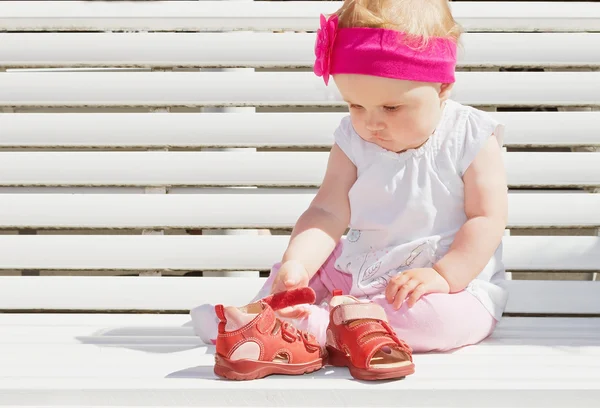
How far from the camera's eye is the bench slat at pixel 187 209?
119 inches

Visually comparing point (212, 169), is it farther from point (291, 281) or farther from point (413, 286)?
point (413, 286)

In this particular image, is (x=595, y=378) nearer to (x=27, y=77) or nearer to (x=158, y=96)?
(x=158, y=96)

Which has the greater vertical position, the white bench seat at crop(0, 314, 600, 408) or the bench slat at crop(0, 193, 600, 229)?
the bench slat at crop(0, 193, 600, 229)

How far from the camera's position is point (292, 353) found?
1.93 m

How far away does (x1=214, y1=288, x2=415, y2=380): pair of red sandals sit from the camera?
1.86 meters

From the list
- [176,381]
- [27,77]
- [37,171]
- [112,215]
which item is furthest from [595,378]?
[27,77]

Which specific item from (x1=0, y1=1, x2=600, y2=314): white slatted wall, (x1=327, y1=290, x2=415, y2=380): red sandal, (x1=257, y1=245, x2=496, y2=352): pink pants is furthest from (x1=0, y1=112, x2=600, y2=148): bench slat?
(x1=327, y1=290, x2=415, y2=380): red sandal

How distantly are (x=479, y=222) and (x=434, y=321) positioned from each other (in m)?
0.32

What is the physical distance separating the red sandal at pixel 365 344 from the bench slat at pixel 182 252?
0.95 m

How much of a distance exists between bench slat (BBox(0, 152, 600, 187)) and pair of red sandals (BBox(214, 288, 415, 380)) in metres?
1.09

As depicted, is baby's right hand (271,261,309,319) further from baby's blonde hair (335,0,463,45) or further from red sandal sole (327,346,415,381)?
baby's blonde hair (335,0,463,45)

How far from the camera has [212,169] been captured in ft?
10.2

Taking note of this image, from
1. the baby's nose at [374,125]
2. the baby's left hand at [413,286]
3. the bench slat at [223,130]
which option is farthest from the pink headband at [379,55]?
the bench slat at [223,130]

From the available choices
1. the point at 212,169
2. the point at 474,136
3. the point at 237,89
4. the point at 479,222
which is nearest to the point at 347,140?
the point at 474,136
